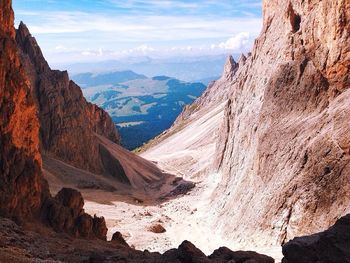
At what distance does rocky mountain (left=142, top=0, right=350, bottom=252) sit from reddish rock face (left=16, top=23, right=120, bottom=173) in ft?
138

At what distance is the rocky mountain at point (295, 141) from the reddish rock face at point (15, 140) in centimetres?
1727

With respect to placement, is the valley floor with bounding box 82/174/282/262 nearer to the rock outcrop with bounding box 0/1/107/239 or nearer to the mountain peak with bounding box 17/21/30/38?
the rock outcrop with bounding box 0/1/107/239

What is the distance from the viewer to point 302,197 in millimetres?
33562

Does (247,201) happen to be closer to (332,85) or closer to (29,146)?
(332,85)

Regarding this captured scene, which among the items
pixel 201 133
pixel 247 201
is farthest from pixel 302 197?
pixel 201 133

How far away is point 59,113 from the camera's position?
292 feet

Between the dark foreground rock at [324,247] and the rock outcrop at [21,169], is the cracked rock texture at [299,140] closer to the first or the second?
the rock outcrop at [21,169]

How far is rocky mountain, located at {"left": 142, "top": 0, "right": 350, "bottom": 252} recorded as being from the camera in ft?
107

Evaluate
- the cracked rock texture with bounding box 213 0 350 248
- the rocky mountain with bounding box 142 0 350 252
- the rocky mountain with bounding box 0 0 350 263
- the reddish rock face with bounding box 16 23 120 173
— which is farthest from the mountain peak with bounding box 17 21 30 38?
the cracked rock texture with bounding box 213 0 350 248

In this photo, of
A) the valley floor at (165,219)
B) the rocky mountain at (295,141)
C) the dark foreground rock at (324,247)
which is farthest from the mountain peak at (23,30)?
the dark foreground rock at (324,247)

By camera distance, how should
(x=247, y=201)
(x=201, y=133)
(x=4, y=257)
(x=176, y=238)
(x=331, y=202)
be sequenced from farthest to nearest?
(x=201, y=133), (x=176, y=238), (x=247, y=201), (x=331, y=202), (x=4, y=257)

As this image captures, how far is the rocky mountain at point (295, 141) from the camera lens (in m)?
32.5

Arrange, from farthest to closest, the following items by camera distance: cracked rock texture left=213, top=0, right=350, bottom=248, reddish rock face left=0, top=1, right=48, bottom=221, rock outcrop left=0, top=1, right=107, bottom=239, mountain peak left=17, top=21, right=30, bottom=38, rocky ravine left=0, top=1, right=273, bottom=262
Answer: mountain peak left=17, top=21, right=30, bottom=38
cracked rock texture left=213, top=0, right=350, bottom=248
rock outcrop left=0, top=1, right=107, bottom=239
reddish rock face left=0, top=1, right=48, bottom=221
rocky ravine left=0, top=1, right=273, bottom=262

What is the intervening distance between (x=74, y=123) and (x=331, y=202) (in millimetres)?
68819
